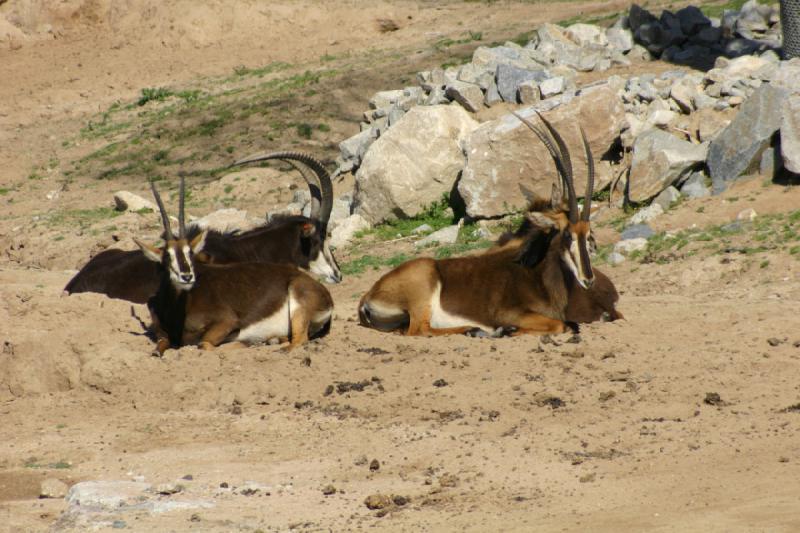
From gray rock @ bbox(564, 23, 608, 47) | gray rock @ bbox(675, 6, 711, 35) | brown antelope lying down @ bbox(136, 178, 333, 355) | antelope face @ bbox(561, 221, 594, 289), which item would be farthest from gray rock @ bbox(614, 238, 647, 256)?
gray rock @ bbox(675, 6, 711, 35)

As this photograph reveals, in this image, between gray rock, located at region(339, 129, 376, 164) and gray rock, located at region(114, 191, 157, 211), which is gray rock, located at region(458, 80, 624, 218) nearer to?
gray rock, located at region(339, 129, 376, 164)

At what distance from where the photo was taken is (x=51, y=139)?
26.5 m

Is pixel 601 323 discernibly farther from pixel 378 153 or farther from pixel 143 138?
pixel 143 138

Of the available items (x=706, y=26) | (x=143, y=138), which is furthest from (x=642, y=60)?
(x=143, y=138)

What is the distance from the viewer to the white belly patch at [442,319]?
10484 millimetres

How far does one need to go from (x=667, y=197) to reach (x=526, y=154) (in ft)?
6.88

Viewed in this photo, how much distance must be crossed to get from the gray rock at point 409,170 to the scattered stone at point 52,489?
1008cm

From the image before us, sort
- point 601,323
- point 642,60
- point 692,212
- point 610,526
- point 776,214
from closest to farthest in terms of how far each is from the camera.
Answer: point 610,526, point 601,323, point 776,214, point 692,212, point 642,60

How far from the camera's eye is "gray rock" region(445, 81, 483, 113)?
1836 cm

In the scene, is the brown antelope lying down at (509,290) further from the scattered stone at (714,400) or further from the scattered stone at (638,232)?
the scattered stone at (638,232)

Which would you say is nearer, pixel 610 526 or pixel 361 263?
pixel 610 526

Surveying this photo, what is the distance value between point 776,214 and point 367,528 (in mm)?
8527

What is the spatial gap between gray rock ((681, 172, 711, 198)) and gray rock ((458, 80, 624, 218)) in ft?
4.42

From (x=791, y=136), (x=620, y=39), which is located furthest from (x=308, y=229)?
(x=620, y=39)
